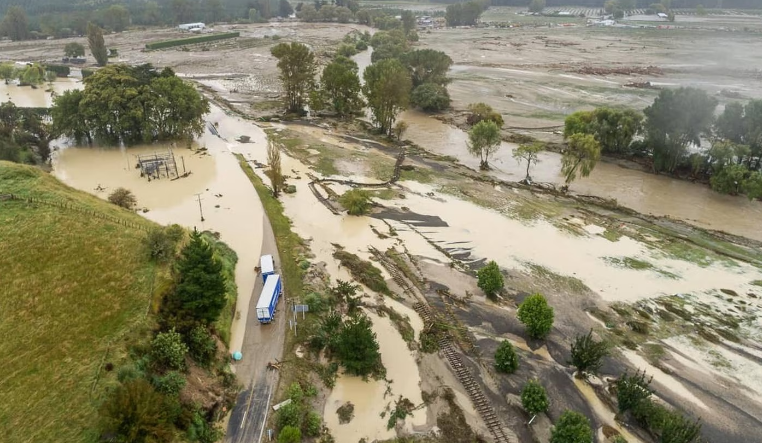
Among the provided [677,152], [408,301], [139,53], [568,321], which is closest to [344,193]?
[408,301]

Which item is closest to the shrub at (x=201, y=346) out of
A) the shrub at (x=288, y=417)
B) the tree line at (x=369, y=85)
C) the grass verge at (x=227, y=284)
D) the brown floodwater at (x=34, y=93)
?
the grass verge at (x=227, y=284)

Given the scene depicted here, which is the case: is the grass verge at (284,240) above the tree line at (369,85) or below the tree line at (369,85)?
below

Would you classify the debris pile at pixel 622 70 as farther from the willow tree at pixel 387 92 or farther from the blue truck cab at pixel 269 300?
the blue truck cab at pixel 269 300

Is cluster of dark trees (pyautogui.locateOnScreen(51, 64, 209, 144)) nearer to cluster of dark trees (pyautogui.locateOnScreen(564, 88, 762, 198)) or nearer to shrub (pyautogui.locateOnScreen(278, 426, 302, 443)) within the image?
shrub (pyautogui.locateOnScreen(278, 426, 302, 443))

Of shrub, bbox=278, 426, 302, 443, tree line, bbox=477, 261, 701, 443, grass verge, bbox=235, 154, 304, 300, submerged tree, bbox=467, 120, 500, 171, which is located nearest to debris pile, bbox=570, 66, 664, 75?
submerged tree, bbox=467, 120, 500, 171

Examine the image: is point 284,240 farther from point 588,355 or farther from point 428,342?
point 588,355

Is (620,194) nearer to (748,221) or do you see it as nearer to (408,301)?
(748,221)
